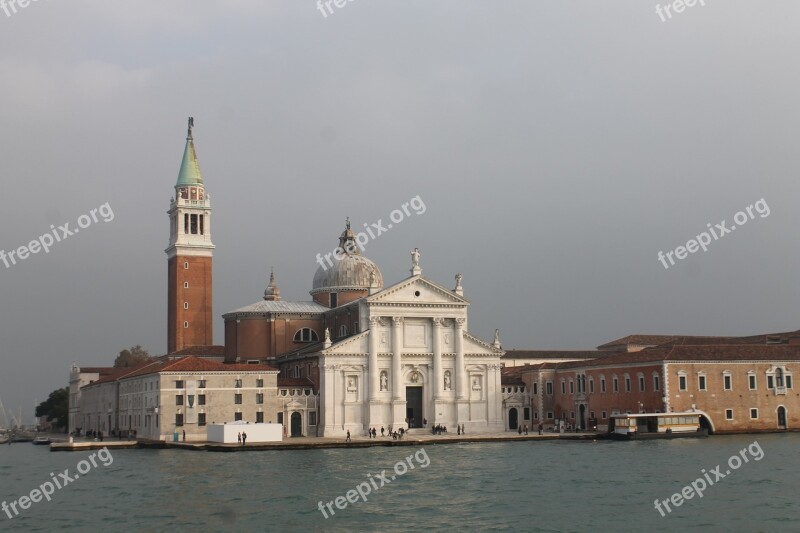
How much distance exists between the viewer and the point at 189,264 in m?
76.8

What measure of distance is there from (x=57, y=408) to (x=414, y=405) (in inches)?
1652

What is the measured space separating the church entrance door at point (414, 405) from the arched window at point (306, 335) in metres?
10.3

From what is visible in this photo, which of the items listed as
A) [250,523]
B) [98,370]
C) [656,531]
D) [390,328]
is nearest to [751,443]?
[390,328]

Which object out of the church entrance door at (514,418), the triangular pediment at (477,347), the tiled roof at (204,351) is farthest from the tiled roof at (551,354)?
the tiled roof at (204,351)

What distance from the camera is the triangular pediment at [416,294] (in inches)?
2459

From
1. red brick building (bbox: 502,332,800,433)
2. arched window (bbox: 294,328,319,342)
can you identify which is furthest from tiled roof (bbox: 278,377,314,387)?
red brick building (bbox: 502,332,800,433)

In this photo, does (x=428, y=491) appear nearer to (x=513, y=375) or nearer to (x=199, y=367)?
(x=199, y=367)

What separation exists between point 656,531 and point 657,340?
174 feet

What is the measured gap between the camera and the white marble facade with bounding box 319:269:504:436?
61.8m

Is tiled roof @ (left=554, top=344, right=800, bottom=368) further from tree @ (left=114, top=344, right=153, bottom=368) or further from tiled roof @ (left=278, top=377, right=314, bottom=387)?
tree @ (left=114, top=344, right=153, bottom=368)

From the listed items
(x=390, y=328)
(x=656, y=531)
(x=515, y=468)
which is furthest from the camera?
(x=390, y=328)

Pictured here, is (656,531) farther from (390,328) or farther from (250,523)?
(390,328)

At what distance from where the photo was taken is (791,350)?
6178 cm

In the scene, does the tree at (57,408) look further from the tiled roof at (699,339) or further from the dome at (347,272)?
the tiled roof at (699,339)
